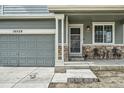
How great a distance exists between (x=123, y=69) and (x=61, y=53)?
11.7 ft

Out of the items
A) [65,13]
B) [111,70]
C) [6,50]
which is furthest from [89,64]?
[6,50]

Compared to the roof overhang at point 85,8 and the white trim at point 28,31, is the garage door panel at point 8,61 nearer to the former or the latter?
the white trim at point 28,31

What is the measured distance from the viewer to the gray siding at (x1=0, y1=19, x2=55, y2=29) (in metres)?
16.3

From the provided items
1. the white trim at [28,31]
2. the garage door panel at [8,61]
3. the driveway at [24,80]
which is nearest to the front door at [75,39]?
the white trim at [28,31]

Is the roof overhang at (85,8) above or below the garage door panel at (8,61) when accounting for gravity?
above

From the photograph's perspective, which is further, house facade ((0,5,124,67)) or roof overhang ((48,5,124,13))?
house facade ((0,5,124,67))

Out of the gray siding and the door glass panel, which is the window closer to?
the door glass panel

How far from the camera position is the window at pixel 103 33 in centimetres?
1695

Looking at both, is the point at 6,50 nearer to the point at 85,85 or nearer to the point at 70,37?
the point at 70,37

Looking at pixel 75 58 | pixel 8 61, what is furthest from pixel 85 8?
pixel 8 61

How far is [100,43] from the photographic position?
1691cm

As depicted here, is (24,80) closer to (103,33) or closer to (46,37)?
(46,37)

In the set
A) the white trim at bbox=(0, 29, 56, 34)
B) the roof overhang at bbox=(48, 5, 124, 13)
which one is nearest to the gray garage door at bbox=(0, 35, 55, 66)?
the white trim at bbox=(0, 29, 56, 34)

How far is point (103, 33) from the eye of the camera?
55.9ft
